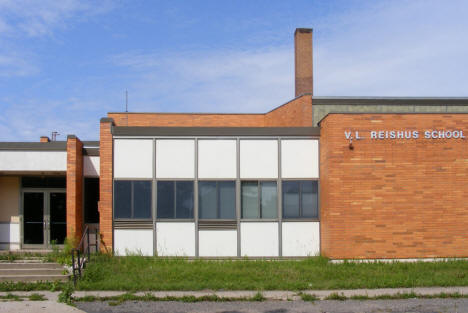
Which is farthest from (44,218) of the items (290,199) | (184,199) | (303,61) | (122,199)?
(303,61)

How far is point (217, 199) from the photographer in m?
16.0

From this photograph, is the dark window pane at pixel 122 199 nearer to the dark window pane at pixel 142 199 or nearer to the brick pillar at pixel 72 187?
the dark window pane at pixel 142 199

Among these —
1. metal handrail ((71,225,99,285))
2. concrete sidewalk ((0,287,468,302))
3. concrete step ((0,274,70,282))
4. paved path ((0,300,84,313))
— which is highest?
metal handrail ((71,225,99,285))

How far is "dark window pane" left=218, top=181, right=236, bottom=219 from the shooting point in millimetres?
15930

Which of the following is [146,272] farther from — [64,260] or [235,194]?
[235,194]

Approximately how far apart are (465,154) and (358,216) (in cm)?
395

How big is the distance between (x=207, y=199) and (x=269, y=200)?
2037 millimetres

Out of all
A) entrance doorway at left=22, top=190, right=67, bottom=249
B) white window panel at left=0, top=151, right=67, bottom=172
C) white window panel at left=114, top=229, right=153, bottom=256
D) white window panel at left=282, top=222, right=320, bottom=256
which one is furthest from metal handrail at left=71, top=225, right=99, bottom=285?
white window panel at left=282, top=222, right=320, bottom=256

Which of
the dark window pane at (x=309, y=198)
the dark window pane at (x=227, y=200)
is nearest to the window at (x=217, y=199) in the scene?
the dark window pane at (x=227, y=200)

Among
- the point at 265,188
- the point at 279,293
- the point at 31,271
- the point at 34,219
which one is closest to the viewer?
the point at 279,293

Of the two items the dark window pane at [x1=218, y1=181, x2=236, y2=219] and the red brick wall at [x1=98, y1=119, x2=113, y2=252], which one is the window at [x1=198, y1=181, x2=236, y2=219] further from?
the red brick wall at [x1=98, y1=119, x2=113, y2=252]

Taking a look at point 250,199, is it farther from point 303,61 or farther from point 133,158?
point 303,61

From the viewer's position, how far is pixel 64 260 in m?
14.3

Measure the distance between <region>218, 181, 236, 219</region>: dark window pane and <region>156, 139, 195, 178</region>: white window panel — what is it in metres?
1.09
